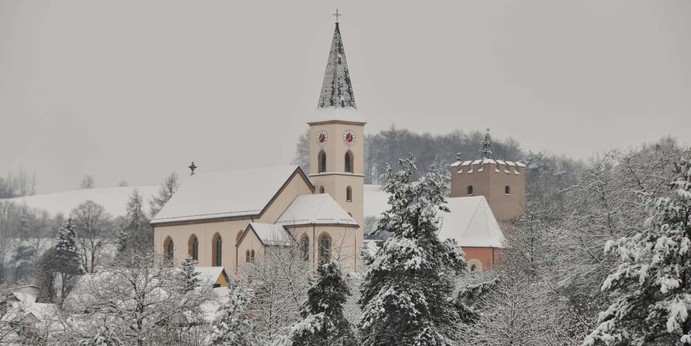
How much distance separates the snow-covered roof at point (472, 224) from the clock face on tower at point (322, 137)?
8.56m

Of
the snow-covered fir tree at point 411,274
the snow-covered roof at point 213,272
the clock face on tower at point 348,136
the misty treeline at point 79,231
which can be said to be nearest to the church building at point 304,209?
the clock face on tower at point 348,136

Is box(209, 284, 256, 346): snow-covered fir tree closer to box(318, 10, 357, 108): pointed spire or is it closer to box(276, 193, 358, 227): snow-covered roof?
box(276, 193, 358, 227): snow-covered roof

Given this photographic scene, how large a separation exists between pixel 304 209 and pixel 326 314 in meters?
47.7

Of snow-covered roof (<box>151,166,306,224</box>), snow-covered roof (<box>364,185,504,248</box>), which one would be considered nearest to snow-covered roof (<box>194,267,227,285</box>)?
snow-covered roof (<box>151,166,306,224</box>)

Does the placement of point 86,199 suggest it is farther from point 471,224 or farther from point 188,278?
point 188,278

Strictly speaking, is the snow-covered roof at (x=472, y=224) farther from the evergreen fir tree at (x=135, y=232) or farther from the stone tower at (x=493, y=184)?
the evergreen fir tree at (x=135, y=232)

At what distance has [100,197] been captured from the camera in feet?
592

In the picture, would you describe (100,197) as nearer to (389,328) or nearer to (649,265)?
(389,328)

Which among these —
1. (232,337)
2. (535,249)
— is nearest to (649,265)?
(232,337)

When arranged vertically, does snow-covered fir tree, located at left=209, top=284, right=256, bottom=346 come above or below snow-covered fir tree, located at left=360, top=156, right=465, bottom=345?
below

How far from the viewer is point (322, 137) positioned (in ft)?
276

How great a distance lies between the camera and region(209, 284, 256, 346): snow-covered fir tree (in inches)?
1462

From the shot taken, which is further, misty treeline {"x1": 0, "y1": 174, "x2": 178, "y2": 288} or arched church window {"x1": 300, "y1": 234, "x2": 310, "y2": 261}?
misty treeline {"x1": 0, "y1": 174, "x2": 178, "y2": 288}

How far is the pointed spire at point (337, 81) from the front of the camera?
275 feet
